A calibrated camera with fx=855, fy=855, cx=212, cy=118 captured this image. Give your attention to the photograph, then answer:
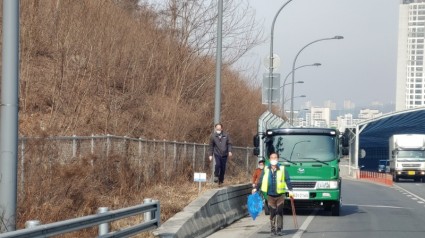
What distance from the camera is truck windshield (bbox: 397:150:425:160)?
6072cm

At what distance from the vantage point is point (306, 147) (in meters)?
23.7

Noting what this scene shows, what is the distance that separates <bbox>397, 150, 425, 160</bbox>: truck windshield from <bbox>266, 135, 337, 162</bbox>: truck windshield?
127 feet

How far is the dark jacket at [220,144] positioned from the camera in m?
23.5

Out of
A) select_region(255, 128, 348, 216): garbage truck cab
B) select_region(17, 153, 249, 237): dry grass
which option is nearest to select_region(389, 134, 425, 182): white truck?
select_region(255, 128, 348, 216): garbage truck cab

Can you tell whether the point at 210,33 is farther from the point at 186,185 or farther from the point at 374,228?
the point at 374,228

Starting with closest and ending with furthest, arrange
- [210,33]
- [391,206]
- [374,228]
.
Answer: [374,228]
[391,206]
[210,33]

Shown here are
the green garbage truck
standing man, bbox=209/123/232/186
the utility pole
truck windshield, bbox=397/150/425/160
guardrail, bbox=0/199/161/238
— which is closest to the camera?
guardrail, bbox=0/199/161/238

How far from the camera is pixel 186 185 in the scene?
2258 cm

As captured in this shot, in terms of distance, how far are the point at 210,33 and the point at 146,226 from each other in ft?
77.9

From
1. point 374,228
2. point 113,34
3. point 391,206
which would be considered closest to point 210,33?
point 113,34

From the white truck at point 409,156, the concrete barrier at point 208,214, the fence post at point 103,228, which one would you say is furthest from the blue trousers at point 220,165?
the white truck at point 409,156

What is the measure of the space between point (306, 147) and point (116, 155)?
6.65 metres

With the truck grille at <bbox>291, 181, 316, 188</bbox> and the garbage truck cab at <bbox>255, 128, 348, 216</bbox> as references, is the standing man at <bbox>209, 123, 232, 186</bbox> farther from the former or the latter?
the truck grille at <bbox>291, 181, 316, 188</bbox>

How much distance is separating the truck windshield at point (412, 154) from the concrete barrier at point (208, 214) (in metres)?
39.3
